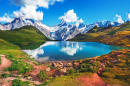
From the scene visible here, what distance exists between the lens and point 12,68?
862 inches

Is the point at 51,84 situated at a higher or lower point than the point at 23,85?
lower

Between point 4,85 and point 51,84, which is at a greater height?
point 4,85

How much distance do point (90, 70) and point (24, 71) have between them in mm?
19627

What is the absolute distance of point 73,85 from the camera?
635 inches

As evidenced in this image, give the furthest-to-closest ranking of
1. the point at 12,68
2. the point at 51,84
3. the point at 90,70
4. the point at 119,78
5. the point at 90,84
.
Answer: the point at 90,70 < the point at 12,68 < the point at 119,78 < the point at 90,84 < the point at 51,84

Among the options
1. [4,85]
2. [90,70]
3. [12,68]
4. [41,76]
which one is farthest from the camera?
[90,70]

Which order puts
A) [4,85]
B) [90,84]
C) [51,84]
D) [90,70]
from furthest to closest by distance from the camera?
[90,70] < [90,84] < [51,84] < [4,85]

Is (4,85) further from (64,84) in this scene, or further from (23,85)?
(64,84)

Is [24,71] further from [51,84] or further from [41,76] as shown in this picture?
[51,84]

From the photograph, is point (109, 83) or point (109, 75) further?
point (109, 75)

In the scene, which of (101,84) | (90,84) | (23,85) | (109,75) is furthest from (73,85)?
(109,75)

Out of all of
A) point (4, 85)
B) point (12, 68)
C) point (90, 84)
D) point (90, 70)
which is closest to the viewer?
point (4, 85)

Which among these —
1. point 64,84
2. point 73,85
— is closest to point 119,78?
point 73,85

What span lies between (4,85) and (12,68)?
10.3 meters
